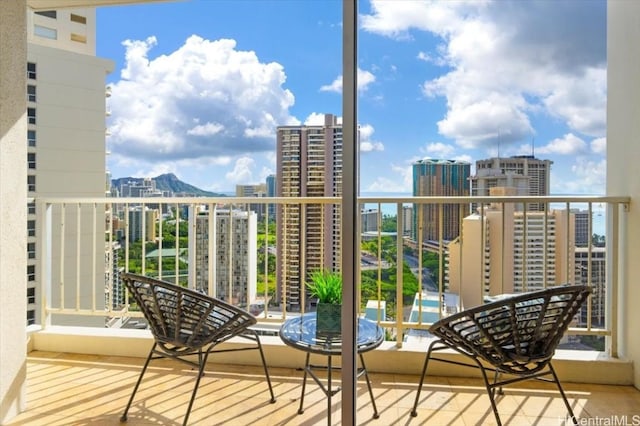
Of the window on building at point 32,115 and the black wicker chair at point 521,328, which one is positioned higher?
the window on building at point 32,115

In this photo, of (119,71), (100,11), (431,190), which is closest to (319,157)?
(431,190)

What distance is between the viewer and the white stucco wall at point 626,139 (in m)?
2.24

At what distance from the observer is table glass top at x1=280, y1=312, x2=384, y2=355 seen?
71.7 inches

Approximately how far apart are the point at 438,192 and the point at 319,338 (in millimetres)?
1229

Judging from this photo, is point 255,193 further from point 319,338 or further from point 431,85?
point 431,85

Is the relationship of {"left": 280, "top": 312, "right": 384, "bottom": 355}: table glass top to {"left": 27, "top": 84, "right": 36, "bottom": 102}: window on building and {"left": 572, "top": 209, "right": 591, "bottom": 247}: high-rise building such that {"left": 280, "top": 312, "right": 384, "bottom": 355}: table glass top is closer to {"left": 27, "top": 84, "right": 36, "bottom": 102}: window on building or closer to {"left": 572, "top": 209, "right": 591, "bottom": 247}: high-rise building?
{"left": 572, "top": 209, "right": 591, "bottom": 247}: high-rise building

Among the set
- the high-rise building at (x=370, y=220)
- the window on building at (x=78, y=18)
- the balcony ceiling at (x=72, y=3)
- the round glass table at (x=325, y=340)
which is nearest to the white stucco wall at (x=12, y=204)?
the balcony ceiling at (x=72, y=3)

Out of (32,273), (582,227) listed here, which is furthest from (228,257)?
(582,227)

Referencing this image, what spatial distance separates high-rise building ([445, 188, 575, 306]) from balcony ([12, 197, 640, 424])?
0.04ft

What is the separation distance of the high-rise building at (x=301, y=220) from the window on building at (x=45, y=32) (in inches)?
73.5

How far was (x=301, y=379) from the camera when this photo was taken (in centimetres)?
244

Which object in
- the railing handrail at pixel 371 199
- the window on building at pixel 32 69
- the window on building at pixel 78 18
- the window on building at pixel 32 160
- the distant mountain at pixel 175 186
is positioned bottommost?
the railing handrail at pixel 371 199

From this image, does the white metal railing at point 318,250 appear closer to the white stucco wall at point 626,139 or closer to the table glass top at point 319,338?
the white stucco wall at point 626,139

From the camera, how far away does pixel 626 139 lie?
2279 mm
